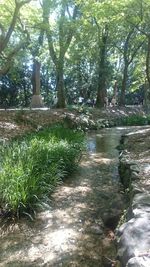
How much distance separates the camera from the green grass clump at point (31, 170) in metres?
4.86

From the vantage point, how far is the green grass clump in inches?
191

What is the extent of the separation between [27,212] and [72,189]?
58.2 inches

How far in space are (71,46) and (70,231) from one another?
1974cm

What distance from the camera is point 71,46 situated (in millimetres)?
22953

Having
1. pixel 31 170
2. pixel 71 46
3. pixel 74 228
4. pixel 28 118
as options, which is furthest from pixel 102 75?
pixel 74 228

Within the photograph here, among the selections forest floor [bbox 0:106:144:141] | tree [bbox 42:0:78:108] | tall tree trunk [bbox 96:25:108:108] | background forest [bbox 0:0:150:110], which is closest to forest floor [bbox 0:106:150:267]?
forest floor [bbox 0:106:144:141]

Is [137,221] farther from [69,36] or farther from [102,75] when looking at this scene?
[102,75]

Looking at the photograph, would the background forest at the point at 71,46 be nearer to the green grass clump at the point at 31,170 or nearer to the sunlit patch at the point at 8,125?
the sunlit patch at the point at 8,125

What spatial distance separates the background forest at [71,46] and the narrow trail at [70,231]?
7.41 metres

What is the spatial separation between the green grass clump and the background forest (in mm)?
6068

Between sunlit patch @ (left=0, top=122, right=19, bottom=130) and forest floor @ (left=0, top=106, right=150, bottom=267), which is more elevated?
sunlit patch @ (left=0, top=122, right=19, bottom=130)

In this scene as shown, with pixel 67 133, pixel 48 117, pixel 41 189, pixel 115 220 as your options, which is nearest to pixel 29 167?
pixel 41 189

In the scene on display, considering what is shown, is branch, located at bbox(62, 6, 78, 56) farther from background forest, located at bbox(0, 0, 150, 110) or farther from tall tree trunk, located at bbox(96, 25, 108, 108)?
tall tree trunk, located at bbox(96, 25, 108, 108)

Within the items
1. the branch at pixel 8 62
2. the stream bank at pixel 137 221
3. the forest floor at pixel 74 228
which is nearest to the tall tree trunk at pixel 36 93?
the branch at pixel 8 62
